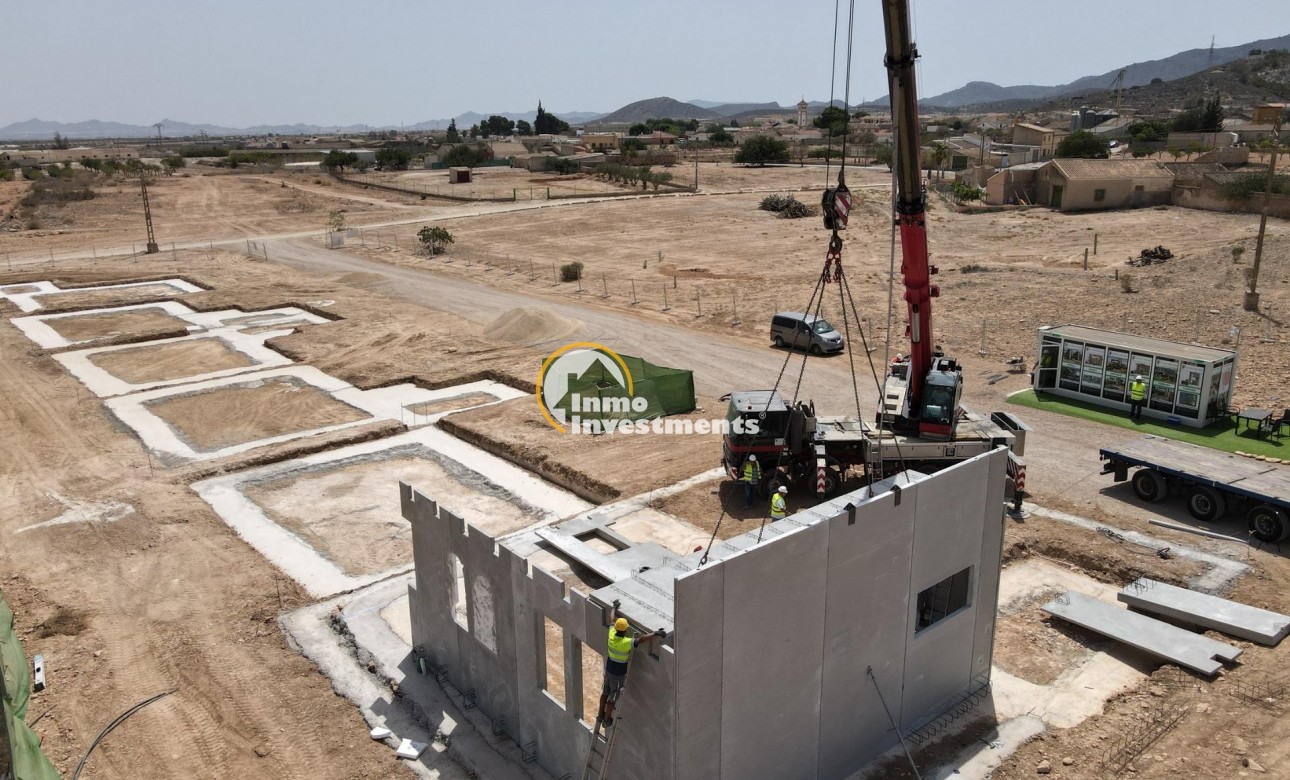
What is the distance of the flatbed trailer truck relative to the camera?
→ 16391 millimetres

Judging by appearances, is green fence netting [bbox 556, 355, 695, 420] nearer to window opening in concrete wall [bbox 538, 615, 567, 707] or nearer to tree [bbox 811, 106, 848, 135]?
tree [bbox 811, 106, 848, 135]

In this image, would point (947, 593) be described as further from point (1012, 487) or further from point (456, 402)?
point (456, 402)

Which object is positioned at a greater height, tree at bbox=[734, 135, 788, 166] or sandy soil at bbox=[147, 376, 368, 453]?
tree at bbox=[734, 135, 788, 166]

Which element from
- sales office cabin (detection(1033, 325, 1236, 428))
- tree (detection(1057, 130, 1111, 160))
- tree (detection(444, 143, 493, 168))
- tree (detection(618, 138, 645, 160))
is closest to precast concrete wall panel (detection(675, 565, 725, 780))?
sales office cabin (detection(1033, 325, 1236, 428))

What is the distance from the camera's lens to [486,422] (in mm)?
24062

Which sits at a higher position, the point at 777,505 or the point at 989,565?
the point at 989,565

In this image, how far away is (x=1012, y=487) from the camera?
18.5 meters

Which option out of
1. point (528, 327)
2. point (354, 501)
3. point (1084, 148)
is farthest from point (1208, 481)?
point (1084, 148)

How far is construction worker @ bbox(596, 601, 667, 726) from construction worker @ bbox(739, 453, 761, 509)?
9.45 meters

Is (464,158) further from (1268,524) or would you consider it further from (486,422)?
(1268,524)

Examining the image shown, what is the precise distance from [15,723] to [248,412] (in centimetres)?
1721

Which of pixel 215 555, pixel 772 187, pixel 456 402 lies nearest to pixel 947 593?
pixel 215 555

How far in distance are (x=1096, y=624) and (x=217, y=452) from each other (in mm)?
20147

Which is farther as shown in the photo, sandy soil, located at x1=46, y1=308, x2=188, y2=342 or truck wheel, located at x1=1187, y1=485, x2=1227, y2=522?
sandy soil, located at x1=46, y1=308, x2=188, y2=342
